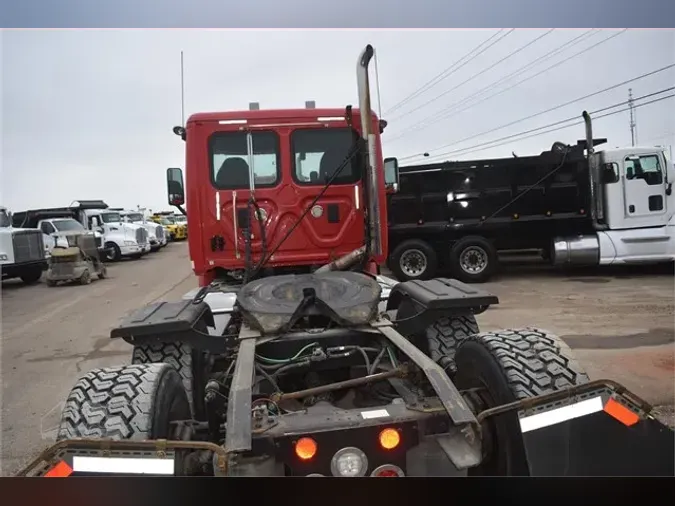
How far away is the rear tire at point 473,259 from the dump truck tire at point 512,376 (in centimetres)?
882

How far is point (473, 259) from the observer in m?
11.5

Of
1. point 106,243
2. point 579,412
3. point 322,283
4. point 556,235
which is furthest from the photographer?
point 106,243

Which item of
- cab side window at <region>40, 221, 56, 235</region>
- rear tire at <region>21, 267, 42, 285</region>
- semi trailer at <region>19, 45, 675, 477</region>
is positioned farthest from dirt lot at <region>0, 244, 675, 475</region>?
cab side window at <region>40, 221, 56, 235</region>

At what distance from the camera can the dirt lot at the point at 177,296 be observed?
462 centimetres

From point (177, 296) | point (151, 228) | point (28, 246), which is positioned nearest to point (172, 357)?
point (177, 296)

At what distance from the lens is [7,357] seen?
261 inches

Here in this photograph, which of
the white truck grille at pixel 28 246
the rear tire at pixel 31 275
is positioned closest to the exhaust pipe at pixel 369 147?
the white truck grille at pixel 28 246

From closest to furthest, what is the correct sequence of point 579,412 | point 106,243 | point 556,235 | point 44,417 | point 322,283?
point 579,412, point 322,283, point 44,417, point 556,235, point 106,243

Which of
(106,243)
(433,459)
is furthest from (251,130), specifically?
(106,243)

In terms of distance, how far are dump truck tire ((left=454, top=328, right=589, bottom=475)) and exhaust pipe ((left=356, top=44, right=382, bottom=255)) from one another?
75.5 inches

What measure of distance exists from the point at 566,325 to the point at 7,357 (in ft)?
23.2

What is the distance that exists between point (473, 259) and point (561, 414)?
959 centimetres

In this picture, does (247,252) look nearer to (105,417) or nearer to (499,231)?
(105,417)

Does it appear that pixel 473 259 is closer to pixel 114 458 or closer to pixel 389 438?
pixel 389 438
